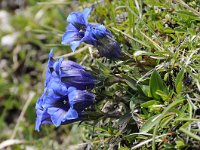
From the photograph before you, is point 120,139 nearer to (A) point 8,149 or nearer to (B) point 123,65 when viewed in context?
(B) point 123,65

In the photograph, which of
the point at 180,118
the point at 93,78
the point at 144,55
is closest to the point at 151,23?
the point at 144,55

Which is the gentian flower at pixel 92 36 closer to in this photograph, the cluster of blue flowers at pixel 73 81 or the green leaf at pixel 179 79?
the cluster of blue flowers at pixel 73 81

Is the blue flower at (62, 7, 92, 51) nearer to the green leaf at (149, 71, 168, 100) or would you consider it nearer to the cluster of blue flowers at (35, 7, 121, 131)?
the cluster of blue flowers at (35, 7, 121, 131)

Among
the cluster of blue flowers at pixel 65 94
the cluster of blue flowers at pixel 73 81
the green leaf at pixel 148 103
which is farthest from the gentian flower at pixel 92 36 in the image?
the green leaf at pixel 148 103

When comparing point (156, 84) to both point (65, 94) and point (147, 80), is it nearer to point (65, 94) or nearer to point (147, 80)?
point (147, 80)

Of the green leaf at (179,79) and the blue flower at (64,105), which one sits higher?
the green leaf at (179,79)
